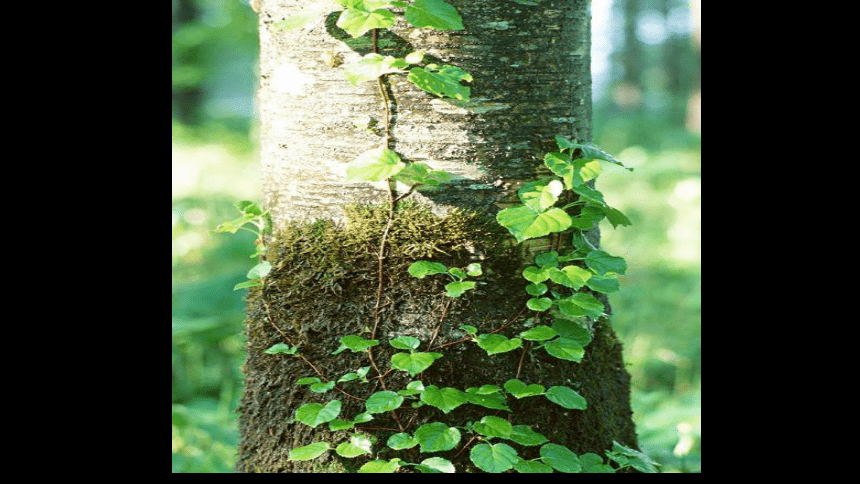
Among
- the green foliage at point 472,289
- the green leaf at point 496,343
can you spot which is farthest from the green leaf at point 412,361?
the green leaf at point 496,343

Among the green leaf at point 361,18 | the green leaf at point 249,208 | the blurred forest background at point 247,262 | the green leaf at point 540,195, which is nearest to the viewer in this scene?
the green leaf at point 361,18

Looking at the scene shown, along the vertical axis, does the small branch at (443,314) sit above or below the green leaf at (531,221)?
below

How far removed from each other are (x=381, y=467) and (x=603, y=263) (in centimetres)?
80

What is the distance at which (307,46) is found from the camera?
178 centimetres

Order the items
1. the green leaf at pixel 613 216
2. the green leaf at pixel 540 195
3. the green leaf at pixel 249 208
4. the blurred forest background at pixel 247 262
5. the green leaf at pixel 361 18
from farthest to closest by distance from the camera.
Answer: the blurred forest background at pixel 247 262 < the green leaf at pixel 249 208 < the green leaf at pixel 613 216 < the green leaf at pixel 540 195 < the green leaf at pixel 361 18

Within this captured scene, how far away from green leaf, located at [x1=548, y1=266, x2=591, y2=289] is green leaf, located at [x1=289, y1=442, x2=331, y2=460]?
29.7 inches

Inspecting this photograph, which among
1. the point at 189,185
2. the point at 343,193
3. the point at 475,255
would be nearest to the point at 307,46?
the point at 343,193

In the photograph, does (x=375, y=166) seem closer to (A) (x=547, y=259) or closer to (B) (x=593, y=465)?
(A) (x=547, y=259)

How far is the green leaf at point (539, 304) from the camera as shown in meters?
1.69

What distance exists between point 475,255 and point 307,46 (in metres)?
0.74

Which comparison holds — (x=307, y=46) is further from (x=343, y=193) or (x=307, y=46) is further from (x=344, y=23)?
(x=343, y=193)

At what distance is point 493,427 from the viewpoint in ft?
5.49

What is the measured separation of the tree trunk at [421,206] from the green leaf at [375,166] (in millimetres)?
73

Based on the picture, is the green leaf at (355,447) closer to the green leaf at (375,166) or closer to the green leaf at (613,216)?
the green leaf at (375,166)
